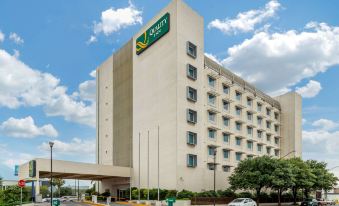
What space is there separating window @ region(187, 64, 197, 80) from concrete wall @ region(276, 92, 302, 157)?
40575 mm

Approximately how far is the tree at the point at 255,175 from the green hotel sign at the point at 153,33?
25.7m

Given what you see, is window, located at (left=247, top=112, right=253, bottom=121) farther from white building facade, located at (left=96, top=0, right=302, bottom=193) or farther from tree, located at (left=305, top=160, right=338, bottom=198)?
tree, located at (left=305, top=160, right=338, bottom=198)

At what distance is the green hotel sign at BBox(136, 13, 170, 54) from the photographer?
61.8 meters

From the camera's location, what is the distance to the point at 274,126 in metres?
91.0

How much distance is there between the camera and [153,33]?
65.2 meters

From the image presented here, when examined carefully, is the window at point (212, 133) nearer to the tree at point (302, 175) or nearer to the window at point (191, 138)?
the window at point (191, 138)

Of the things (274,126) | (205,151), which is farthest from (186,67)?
(274,126)

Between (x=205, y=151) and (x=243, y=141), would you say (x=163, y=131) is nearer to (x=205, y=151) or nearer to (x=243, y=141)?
(x=205, y=151)

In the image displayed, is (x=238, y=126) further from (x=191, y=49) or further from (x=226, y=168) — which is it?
(x=191, y=49)

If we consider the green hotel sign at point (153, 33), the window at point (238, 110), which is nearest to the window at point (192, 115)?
the green hotel sign at point (153, 33)

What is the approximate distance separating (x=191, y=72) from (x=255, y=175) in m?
19.6

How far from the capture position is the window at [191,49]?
61.0m

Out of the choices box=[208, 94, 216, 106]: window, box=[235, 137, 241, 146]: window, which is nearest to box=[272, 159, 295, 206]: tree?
box=[208, 94, 216, 106]: window

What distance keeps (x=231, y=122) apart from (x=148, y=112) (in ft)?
57.0
